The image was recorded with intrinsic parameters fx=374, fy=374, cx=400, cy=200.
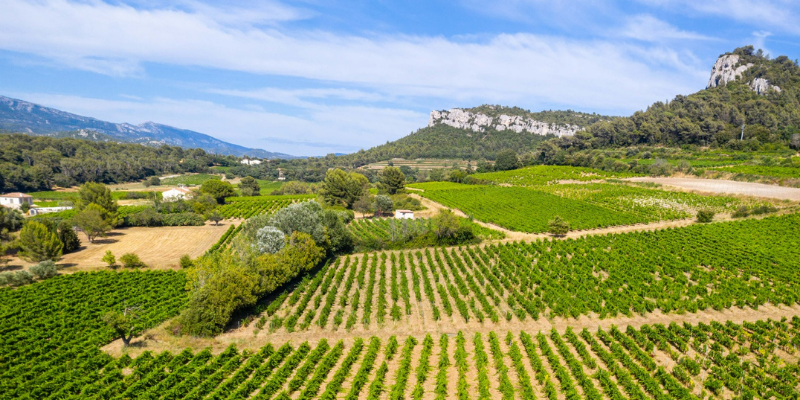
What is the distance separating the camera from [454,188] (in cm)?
8956

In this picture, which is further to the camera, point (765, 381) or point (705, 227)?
point (705, 227)

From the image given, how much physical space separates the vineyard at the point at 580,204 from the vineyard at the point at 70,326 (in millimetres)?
42320

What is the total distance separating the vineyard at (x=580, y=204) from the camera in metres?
54.8

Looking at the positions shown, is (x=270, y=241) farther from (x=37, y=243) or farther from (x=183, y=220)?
(x=183, y=220)

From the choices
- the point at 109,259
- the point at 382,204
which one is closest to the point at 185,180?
the point at 382,204

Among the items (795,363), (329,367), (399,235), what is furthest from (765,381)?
(399,235)

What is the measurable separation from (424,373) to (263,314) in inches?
552

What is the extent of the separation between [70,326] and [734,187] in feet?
314

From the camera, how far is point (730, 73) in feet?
513

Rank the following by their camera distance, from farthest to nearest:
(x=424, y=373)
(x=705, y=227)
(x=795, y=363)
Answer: (x=705, y=227), (x=795, y=363), (x=424, y=373)

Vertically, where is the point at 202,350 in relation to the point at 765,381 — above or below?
below

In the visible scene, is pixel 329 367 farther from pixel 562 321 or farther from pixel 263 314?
pixel 562 321

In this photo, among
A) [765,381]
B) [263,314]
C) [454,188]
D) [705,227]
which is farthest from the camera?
[454,188]

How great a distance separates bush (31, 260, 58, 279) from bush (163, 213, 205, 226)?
2551cm
